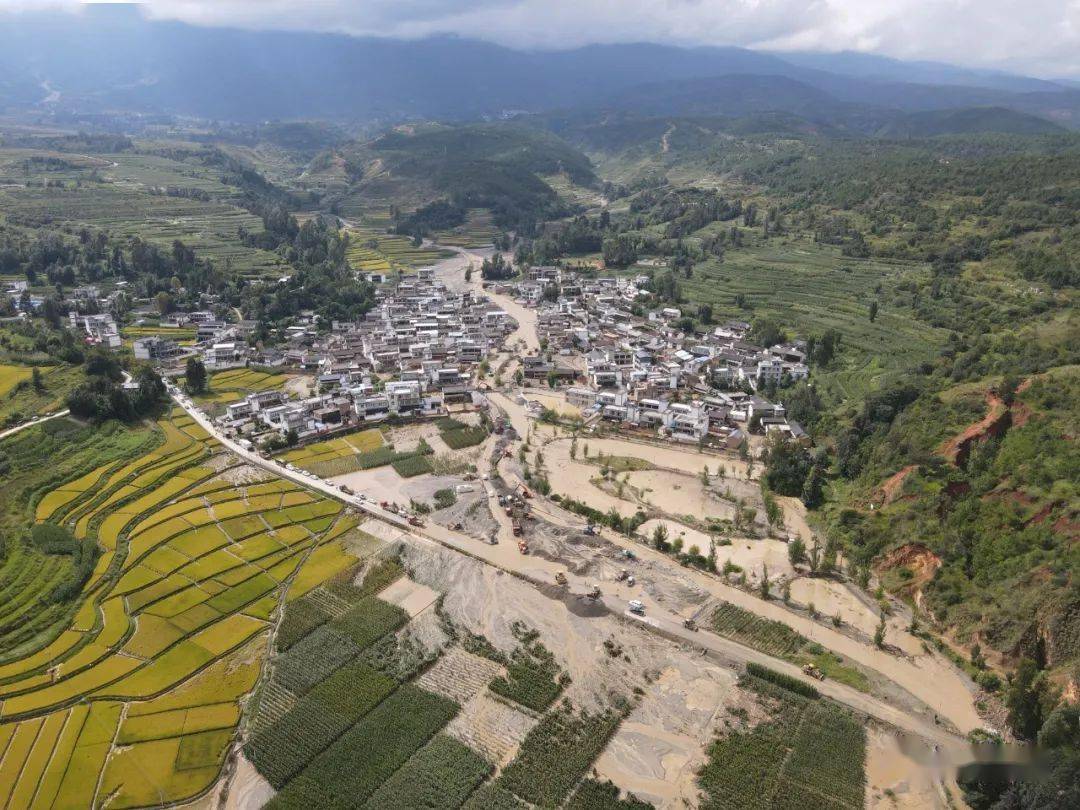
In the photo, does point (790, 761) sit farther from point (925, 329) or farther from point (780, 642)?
point (925, 329)

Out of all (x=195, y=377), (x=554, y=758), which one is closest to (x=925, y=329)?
(x=554, y=758)

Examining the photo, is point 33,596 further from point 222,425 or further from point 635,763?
point 635,763

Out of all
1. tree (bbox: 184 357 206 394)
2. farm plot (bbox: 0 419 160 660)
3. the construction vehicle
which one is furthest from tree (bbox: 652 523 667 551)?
tree (bbox: 184 357 206 394)

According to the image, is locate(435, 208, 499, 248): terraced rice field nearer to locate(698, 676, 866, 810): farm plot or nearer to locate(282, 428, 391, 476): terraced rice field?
locate(282, 428, 391, 476): terraced rice field

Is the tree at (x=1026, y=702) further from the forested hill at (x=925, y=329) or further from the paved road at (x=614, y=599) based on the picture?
the paved road at (x=614, y=599)

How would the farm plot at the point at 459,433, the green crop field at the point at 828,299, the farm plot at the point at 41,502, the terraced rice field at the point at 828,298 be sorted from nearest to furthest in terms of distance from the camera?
1. the farm plot at the point at 41,502
2. the farm plot at the point at 459,433
3. the green crop field at the point at 828,299
4. the terraced rice field at the point at 828,298

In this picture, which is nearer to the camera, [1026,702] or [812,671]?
[1026,702]

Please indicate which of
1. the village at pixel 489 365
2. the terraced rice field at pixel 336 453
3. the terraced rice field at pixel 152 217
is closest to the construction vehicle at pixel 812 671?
the village at pixel 489 365
